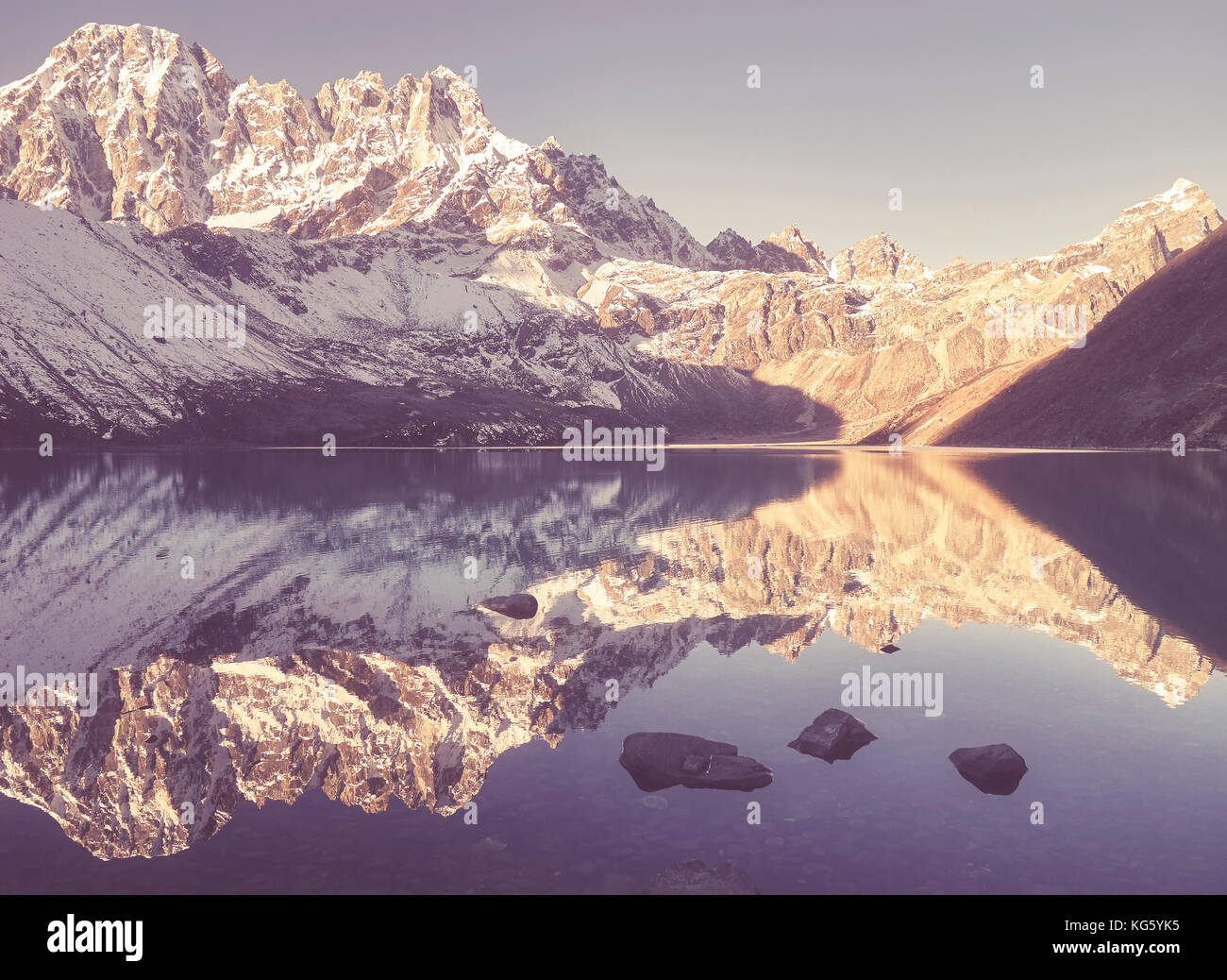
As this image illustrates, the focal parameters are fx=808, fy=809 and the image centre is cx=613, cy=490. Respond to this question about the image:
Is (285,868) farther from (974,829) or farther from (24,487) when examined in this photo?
(24,487)

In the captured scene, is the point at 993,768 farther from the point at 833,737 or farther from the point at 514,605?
the point at 514,605

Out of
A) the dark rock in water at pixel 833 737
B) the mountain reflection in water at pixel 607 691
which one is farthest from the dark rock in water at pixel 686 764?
the dark rock in water at pixel 833 737

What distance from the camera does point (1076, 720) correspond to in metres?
22.9

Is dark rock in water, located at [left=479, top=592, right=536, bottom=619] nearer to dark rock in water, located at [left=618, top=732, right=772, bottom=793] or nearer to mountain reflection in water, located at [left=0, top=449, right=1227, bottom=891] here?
mountain reflection in water, located at [left=0, top=449, right=1227, bottom=891]

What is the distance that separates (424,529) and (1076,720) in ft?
170

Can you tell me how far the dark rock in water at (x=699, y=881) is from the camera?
14086 millimetres

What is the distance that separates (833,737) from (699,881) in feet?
26.0

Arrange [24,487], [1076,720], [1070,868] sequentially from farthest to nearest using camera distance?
[24,487], [1076,720], [1070,868]

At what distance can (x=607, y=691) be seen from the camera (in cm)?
2672

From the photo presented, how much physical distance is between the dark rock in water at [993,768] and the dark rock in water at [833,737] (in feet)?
8.22

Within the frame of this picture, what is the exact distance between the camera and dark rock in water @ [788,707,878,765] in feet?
68.1

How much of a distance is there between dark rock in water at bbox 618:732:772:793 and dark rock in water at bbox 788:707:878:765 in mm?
1967

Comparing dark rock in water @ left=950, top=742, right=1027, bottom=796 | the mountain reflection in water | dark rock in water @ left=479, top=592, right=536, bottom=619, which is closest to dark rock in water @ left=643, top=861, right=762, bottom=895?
the mountain reflection in water
